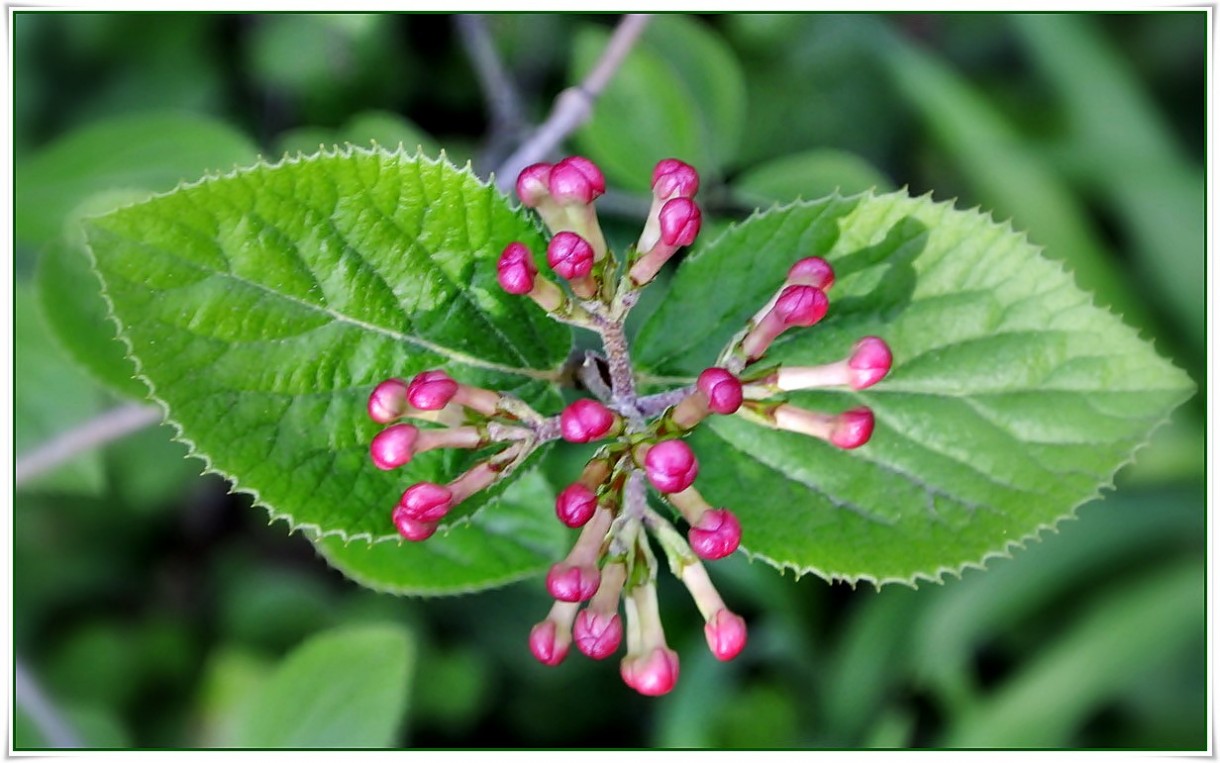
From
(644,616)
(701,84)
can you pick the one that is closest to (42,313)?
(644,616)

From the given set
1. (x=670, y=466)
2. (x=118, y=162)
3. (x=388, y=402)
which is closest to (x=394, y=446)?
(x=388, y=402)

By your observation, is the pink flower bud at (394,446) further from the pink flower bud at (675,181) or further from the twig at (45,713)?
the twig at (45,713)

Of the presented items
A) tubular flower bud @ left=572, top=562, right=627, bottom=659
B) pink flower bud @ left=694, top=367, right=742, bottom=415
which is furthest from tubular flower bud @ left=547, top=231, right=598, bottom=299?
tubular flower bud @ left=572, top=562, right=627, bottom=659

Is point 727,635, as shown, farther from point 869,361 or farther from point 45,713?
point 45,713

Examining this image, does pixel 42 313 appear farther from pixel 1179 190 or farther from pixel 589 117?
pixel 1179 190

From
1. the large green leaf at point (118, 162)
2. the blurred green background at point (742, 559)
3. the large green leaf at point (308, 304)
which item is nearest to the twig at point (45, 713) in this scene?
the blurred green background at point (742, 559)
